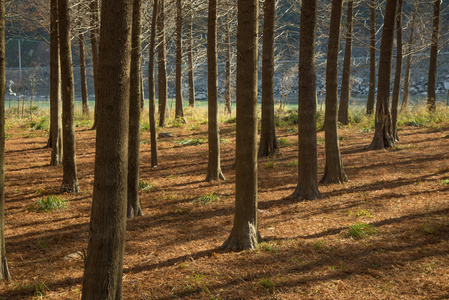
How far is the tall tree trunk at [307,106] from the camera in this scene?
6.88m

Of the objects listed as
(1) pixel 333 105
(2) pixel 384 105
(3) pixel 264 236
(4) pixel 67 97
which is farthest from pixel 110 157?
(2) pixel 384 105

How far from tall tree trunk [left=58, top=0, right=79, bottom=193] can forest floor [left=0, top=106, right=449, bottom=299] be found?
402mm

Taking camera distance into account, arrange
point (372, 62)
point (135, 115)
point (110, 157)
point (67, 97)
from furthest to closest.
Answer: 1. point (372, 62)
2. point (67, 97)
3. point (135, 115)
4. point (110, 157)

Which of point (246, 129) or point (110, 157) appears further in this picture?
point (246, 129)

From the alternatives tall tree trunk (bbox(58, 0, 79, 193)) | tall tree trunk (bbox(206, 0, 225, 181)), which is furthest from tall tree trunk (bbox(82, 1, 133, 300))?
tall tree trunk (bbox(58, 0, 79, 193))

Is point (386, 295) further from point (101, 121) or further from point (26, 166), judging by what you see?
point (26, 166)

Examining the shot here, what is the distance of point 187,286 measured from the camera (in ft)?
13.9

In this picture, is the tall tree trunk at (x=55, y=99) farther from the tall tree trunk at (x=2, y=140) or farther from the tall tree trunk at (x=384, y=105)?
the tall tree trunk at (x=384, y=105)

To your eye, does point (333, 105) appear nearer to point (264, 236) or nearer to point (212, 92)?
point (212, 92)

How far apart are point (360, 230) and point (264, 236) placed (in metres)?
1.33

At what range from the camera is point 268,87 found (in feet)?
34.8

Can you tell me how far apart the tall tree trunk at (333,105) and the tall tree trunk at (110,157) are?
19.1 ft

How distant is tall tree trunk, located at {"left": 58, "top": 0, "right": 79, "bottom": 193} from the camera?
25.5 ft

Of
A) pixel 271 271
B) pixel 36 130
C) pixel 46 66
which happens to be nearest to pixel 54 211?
pixel 271 271
